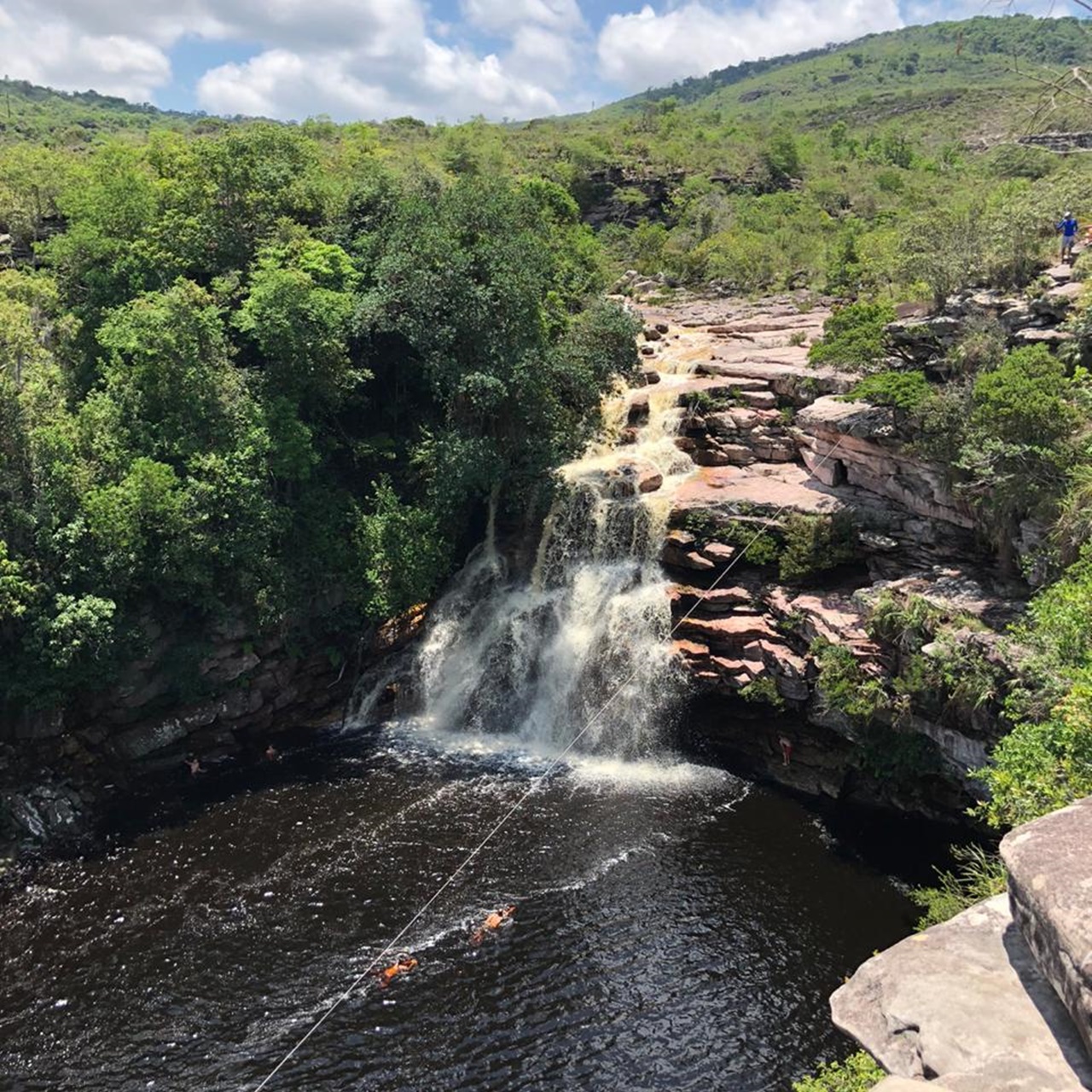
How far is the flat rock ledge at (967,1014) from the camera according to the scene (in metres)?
5.02

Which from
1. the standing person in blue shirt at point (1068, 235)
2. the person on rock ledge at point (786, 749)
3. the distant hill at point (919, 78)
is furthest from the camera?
the distant hill at point (919, 78)

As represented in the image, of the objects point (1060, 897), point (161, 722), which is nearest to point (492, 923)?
point (161, 722)

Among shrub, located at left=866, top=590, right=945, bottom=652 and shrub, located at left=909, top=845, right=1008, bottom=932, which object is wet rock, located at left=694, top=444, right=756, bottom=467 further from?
shrub, located at left=909, top=845, right=1008, bottom=932

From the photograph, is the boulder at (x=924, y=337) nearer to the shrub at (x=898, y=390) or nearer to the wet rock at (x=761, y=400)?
the shrub at (x=898, y=390)

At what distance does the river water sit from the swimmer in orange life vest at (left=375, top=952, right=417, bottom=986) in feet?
0.43

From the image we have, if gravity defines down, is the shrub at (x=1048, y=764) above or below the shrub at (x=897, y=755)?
above

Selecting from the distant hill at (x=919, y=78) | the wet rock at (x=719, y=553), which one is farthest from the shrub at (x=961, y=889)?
the distant hill at (x=919, y=78)

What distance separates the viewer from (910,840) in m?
18.4

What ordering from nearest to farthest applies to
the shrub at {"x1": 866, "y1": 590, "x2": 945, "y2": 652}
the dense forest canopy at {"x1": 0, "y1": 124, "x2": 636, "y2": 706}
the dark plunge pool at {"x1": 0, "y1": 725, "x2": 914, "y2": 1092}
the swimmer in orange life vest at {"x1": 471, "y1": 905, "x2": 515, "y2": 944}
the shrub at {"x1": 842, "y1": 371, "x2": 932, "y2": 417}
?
the dark plunge pool at {"x1": 0, "y1": 725, "x2": 914, "y2": 1092}
the swimmer in orange life vest at {"x1": 471, "y1": 905, "x2": 515, "y2": 944}
the shrub at {"x1": 866, "y1": 590, "x2": 945, "y2": 652}
the shrub at {"x1": 842, "y1": 371, "x2": 932, "y2": 417}
the dense forest canopy at {"x1": 0, "y1": 124, "x2": 636, "y2": 706}

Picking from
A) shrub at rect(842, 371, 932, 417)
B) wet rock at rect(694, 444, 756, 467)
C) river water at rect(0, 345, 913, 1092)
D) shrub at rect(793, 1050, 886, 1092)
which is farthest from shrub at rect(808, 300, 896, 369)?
shrub at rect(793, 1050, 886, 1092)

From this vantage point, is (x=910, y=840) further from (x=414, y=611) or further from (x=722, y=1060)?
(x=414, y=611)

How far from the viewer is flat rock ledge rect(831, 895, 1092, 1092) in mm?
5023

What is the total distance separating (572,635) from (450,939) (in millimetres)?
9535

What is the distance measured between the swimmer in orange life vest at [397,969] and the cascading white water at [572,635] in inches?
305
